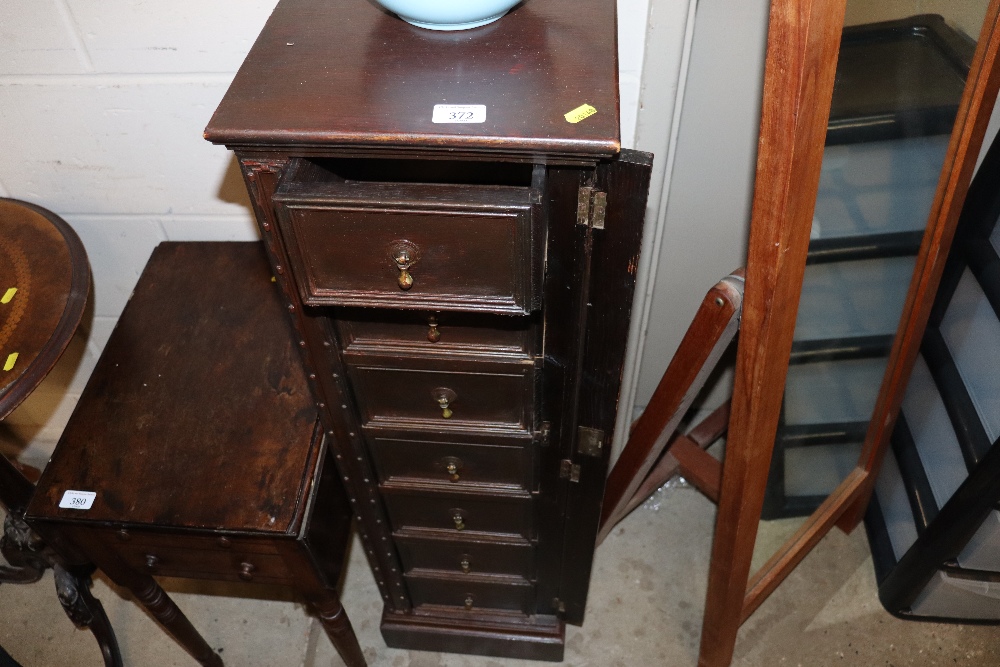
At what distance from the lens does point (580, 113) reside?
89cm

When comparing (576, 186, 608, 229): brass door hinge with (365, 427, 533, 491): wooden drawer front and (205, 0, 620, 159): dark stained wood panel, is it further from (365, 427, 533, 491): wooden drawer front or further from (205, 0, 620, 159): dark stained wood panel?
(365, 427, 533, 491): wooden drawer front

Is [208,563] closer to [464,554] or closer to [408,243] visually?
[464,554]

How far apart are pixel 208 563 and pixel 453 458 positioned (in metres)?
0.48

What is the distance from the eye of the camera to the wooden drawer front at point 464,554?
1526mm

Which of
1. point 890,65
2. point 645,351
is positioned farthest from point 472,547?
point 890,65

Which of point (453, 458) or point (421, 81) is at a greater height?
point (421, 81)

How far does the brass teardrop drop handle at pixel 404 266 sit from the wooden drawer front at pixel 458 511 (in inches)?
21.9

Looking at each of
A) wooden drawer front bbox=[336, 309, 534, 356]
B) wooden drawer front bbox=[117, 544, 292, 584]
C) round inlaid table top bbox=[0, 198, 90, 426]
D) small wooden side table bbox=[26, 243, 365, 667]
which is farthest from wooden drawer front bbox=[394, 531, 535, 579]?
round inlaid table top bbox=[0, 198, 90, 426]

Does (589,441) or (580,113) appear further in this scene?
(589,441)

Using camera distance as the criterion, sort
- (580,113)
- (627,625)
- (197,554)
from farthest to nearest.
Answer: (627,625) < (197,554) < (580,113)

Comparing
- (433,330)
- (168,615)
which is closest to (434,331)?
(433,330)

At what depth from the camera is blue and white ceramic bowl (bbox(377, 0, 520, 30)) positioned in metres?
0.98

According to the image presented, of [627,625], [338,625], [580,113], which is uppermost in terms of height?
[580,113]

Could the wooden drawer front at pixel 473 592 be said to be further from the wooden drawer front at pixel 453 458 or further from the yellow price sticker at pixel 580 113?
the yellow price sticker at pixel 580 113
